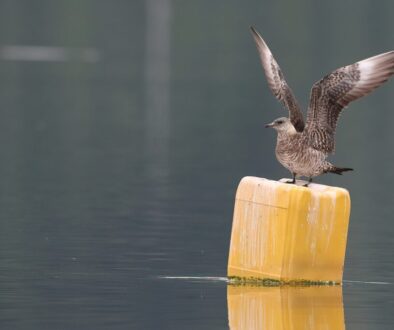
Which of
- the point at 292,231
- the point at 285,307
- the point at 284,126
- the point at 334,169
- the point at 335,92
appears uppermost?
the point at 335,92

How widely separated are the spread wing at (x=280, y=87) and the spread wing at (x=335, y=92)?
181mm

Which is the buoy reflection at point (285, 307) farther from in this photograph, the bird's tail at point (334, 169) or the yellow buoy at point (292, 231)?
the bird's tail at point (334, 169)

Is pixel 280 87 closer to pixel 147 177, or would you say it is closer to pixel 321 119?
pixel 321 119

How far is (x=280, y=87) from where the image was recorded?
17391 millimetres

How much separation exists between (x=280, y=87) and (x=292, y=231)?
2.10 m

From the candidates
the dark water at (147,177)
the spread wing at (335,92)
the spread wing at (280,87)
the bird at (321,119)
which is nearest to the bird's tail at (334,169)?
the bird at (321,119)

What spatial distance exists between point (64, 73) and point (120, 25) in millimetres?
40560

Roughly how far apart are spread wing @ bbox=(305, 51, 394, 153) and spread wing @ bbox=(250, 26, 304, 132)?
0.59 feet

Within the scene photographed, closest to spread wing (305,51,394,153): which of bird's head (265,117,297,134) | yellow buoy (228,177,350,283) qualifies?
bird's head (265,117,297,134)

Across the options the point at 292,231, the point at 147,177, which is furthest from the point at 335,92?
the point at 147,177

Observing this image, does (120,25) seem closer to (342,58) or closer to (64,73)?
(342,58)

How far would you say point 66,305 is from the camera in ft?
48.7

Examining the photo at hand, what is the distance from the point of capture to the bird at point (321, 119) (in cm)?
1639

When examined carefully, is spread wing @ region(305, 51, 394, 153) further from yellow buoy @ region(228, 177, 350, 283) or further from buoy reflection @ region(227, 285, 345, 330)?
buoy reflection @ region(227, 285, 345, 330)
